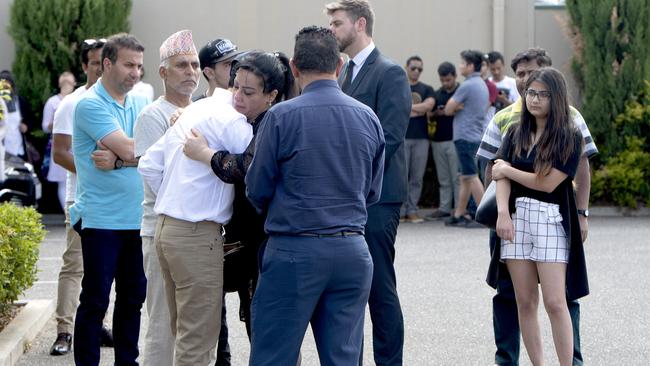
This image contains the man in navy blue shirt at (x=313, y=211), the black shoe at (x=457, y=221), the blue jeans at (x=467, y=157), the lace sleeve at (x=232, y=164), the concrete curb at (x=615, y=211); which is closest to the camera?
the man in navy blue shirt at (x=313, y=211)

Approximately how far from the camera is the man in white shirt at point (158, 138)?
6016 mm

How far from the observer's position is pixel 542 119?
635 centimetres

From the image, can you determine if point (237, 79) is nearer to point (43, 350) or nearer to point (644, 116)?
point (43, 350)

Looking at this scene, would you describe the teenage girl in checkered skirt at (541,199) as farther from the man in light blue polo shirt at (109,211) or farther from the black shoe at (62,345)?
the black shoe at (62,345)

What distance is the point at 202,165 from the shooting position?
18.2 feet

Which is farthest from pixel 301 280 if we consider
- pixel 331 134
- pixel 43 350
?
pixel 43 350

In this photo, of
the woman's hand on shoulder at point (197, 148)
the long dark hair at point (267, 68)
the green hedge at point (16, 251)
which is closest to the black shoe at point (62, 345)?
the green hedge at point (16, 251)

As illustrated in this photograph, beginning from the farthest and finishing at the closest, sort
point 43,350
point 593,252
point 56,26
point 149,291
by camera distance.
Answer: point 56,26
point 593,252
point 43,350
point 149,291

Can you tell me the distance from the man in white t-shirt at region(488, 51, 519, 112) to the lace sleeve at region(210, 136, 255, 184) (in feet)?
32.7

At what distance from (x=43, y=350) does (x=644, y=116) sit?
1029cm

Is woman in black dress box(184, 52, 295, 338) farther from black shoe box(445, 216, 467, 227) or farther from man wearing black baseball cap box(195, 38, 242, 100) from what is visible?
black shoe box(445, 216, 467, 227)

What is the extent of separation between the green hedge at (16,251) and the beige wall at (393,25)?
8495 mm

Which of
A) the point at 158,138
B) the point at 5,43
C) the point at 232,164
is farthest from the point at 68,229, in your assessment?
the point at 5,43

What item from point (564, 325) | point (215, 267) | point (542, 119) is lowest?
point (564, 325)
